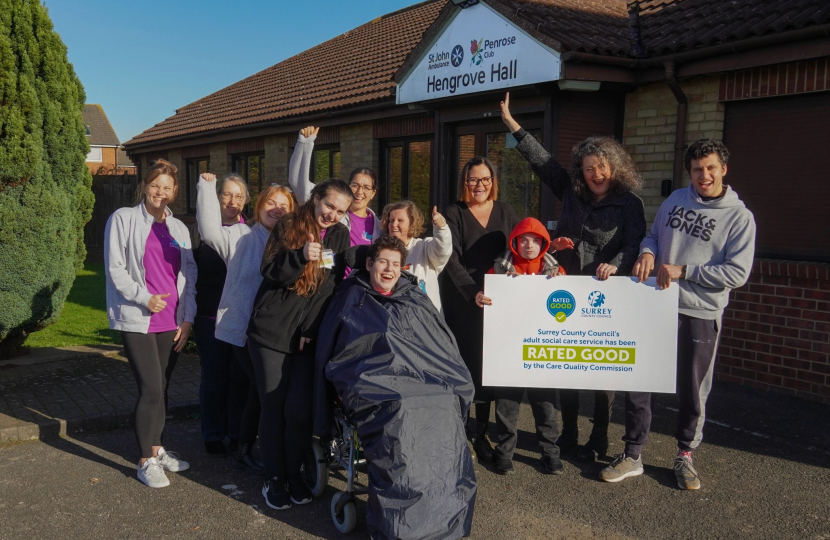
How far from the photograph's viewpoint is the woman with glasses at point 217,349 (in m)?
4.77

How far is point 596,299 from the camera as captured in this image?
14.6 feet

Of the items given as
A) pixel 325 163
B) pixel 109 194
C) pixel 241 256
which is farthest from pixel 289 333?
pixel 109 194

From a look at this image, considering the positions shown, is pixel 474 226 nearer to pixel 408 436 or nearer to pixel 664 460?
pixel 408 436

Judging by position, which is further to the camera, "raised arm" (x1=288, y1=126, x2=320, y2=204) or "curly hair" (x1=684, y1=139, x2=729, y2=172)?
"raised arm" (x1=288, y1=126, x2=320, y2=204)

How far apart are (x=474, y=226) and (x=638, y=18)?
5.05 metres

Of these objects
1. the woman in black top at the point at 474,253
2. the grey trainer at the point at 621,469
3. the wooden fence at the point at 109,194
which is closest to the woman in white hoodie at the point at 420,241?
the woman in black top at the point at 474,253

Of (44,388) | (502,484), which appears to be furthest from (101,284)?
(502,484)

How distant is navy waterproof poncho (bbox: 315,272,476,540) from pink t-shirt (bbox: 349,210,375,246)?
1.03 meters

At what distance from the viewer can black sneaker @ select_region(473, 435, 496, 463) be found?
4.81 metres

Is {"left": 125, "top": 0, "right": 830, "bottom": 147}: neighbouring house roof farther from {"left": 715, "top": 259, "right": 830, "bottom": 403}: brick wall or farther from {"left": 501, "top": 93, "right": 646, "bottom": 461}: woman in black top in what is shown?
{"left": 501, "top": 93, "right": 646, "bottom": 461}: woman in black top

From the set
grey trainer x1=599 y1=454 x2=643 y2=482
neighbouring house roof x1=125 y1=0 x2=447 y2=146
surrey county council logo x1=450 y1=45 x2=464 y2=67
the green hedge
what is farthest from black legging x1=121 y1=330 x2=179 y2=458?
neighbouring house roof x1=125 y1=0 x2=447 y2=146

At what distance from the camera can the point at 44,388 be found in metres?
6.48

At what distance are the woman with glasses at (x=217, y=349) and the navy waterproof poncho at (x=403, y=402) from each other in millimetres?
1193

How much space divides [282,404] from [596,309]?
2.01 metres
